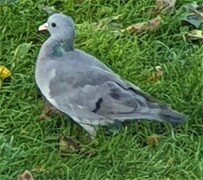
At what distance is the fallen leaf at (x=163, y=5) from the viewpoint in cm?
534

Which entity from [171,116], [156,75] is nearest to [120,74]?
[156,75]

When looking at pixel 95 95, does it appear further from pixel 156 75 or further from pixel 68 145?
pixel 156 75

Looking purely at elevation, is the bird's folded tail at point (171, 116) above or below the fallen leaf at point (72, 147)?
above

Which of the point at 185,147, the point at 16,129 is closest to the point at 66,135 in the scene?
the point at 16,129

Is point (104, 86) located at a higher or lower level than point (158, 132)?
higher

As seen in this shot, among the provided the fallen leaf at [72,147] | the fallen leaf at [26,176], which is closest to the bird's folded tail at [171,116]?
the fallen leaf at [72,147]

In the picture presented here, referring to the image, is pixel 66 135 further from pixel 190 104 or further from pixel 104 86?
pixel 190 104

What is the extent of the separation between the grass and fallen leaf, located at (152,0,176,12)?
39 mm

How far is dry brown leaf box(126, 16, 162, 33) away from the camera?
5188 mm

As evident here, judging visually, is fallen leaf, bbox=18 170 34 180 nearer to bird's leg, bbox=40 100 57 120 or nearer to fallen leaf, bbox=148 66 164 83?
bird's leg, bbox=40 100 57 120

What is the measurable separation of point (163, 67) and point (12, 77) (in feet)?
2.51

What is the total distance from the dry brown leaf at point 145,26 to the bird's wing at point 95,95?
0.87 m

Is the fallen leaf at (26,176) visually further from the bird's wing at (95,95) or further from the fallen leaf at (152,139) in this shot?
the fallen leaf at (152,139)

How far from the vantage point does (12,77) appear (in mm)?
4766
